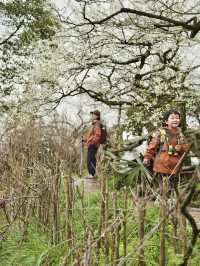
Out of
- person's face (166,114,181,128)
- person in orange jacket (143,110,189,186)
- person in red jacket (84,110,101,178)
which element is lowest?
person in orange jacket (143,110,189,186)

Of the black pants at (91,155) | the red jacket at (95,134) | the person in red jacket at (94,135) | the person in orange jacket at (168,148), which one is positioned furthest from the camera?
the black pants at (91,155)

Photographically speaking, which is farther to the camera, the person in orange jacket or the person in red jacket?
the person in red jacket

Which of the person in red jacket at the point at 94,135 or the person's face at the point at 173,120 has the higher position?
the person in red jacket at the point at 94,135

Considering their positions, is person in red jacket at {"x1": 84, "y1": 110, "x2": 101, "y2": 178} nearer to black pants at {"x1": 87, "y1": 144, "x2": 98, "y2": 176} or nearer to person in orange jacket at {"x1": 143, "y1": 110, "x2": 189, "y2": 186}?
black pants at {"x1": 87, "y1": 144, "x2": 98, "y2": 176}

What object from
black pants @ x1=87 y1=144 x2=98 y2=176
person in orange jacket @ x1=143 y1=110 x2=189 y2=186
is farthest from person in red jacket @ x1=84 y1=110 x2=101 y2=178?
person in orange jacket @ x1=143 y1=110 x2=189 y2=186

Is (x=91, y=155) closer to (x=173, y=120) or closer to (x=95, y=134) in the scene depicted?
(x=95, y=134)

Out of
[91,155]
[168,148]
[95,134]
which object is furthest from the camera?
[91,155]

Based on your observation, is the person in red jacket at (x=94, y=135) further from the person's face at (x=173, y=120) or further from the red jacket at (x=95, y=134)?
the person's face at (x=173, y=120)

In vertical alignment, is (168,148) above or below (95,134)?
below

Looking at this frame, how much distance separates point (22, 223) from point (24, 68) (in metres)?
16.3

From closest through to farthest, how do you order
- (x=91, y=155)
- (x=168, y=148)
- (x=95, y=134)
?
(x=168, y=148) → (x=95, y=134) → (x=91, y=155)

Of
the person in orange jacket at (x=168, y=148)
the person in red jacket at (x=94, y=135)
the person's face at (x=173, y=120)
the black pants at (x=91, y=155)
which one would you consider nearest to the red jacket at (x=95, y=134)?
the person in red jacket at (x=94, y=135)

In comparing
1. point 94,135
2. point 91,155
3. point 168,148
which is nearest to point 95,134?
point 94,135

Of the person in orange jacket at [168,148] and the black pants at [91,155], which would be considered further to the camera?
the black pants at [91,155]
